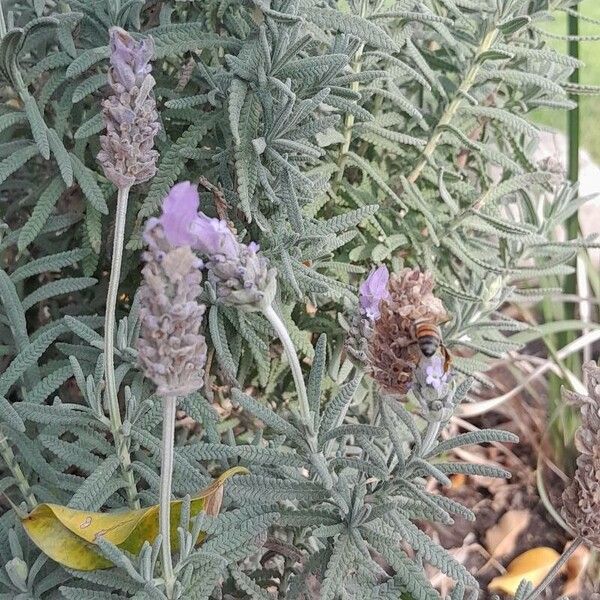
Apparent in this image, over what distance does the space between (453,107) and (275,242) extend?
0.44m

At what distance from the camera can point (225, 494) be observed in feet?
3.27

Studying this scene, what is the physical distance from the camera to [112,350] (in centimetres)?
83

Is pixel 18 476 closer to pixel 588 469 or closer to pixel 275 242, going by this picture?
pixel 275 242

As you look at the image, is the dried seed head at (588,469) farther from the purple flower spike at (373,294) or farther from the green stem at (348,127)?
the green stem at (348,127)

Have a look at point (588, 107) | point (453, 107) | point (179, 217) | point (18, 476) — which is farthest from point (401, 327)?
point (588, 107)

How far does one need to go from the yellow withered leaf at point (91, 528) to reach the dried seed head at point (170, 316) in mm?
309

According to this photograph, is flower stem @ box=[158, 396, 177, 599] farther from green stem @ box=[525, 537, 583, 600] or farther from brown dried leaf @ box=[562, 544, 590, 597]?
brown dried leaf @ box=[562, 544, 590, 597]


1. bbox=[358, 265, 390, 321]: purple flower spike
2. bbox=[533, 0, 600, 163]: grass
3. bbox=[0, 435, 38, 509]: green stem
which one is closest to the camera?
bbox=[358, 265, 390, 321]: purple flower spike

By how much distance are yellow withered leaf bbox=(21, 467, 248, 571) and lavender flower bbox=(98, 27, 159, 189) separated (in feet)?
1.24

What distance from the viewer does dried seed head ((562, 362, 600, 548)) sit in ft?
2.80

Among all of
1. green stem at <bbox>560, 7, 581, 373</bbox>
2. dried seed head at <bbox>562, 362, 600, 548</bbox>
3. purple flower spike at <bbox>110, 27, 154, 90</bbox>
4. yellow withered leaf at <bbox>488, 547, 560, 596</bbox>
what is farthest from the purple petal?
yellow withered leaf at <bbox>488, 547, 560, 596</bbox>

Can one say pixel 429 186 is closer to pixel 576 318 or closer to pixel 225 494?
pixel 225 494

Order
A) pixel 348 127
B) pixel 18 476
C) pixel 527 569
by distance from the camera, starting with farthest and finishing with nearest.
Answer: pixel 527 569, pixel 348 127, pixel 18 476

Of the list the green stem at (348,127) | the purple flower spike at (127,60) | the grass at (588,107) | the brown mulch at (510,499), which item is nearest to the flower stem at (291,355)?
the purple flower spike at (127,60)
